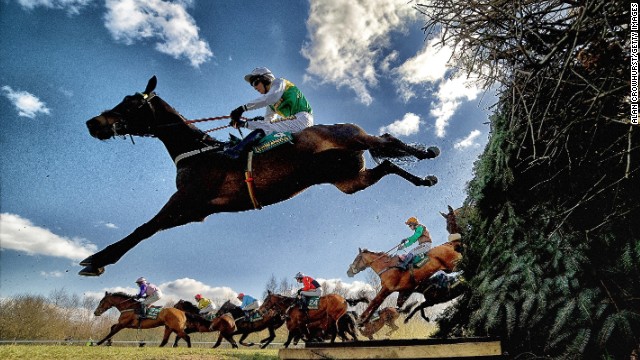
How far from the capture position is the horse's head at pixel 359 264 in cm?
1180

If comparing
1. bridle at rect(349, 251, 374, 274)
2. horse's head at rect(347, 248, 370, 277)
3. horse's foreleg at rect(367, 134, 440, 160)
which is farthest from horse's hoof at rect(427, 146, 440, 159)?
horse's head at rect(347, 248, 370, 277)

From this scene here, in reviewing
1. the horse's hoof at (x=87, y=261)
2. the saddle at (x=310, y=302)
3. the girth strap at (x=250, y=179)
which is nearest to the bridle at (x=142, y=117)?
the girth strap at (x=250, y=179)

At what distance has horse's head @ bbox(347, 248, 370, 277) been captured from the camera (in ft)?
38.7

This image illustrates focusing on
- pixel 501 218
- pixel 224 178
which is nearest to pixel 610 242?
pixel 501 218

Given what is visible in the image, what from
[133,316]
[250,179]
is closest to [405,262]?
[250,179]

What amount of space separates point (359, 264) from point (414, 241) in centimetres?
261

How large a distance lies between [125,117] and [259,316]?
13372 mm

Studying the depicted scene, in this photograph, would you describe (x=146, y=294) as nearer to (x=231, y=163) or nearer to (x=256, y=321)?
(x=256, y=321)

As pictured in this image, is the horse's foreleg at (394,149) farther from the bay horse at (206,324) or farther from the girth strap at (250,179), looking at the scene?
the bay horse at (206,324)

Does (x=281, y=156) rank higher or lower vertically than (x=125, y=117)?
lower

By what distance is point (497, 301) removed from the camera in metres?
3.96

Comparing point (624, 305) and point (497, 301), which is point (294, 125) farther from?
point (624, 305)

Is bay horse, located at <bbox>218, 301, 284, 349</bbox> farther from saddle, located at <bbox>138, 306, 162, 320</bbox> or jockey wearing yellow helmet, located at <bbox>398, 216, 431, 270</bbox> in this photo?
jockey wearing yellow helmet, located at <bbox>398, 216, 431, 270</bbox>

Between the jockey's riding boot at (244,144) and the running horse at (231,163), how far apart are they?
0.49 ft
